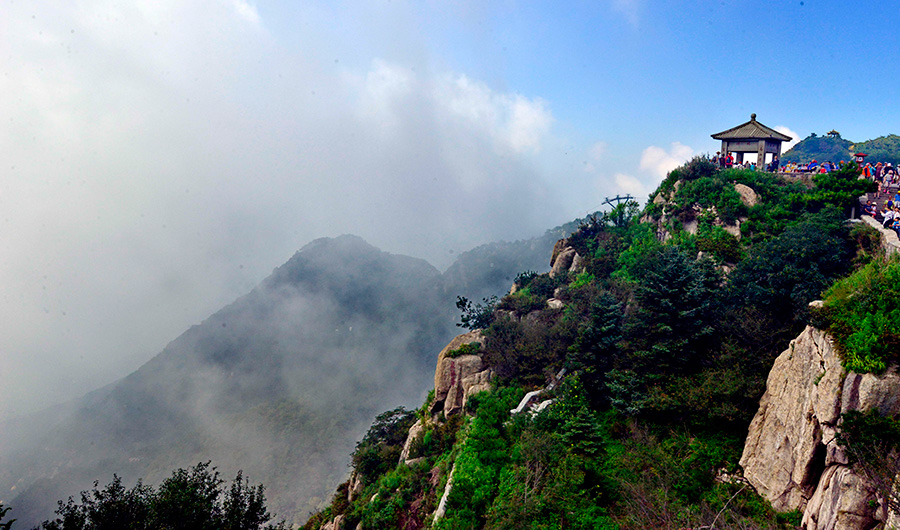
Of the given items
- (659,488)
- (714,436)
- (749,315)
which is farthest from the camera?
(749,315)

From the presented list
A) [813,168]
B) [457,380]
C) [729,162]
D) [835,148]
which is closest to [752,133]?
[729,162]

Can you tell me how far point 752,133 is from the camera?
25922 millimetres

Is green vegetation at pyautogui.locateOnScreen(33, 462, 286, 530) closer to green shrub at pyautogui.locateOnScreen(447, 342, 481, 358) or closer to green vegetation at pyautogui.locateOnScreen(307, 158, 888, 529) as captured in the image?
green vegetation at pyautogui.locateOnScreen(307, 158, 888, 529)

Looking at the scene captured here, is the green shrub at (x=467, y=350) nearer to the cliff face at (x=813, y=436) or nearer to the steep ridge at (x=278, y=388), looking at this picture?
the cliff face at (x=813, y=436)

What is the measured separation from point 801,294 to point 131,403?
113294 millimetres

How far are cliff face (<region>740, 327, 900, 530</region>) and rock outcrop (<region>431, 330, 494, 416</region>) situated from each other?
42.3 ft

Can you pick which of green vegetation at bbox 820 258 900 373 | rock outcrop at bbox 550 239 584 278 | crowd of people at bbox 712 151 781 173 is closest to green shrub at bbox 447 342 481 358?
rock outcrop at bbox 550 239 584 278

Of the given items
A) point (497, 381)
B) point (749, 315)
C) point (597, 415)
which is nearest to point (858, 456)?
point (749, 315)

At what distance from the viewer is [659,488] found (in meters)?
10.5

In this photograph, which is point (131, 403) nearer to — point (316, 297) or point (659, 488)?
point (316, 297)

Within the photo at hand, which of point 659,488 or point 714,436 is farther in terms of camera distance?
point 714,436

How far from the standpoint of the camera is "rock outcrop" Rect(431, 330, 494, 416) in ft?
73.8

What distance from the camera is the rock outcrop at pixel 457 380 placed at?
73.8ft

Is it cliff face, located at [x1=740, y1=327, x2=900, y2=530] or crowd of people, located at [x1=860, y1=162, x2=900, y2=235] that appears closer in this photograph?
cliff face, located at [x1=740, y1=327, x2=900, y2=530]
